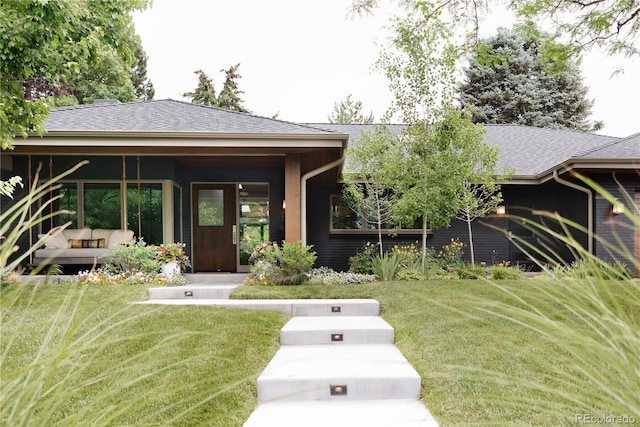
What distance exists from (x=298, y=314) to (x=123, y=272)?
11.1ft

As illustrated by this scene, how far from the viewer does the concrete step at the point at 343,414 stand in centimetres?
298

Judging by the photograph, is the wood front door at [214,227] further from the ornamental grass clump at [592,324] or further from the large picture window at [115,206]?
the ornamental grass clump at [592,324]

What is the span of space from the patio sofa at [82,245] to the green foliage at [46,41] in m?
2.79

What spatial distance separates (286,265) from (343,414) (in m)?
4.19

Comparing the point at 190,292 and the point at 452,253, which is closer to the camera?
the point at 190,292

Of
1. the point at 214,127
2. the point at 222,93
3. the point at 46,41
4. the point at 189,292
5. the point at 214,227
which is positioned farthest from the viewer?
the point at 222,93

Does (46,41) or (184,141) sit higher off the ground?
(46,41)

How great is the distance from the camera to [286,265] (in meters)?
7.27

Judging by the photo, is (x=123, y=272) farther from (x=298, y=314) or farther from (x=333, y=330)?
(x=333, y=330)

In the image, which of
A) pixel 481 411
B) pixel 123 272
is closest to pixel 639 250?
pixel 481 411

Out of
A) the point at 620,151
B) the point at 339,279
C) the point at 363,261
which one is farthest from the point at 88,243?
the point at 620,151

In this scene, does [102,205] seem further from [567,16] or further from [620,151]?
[620,151]

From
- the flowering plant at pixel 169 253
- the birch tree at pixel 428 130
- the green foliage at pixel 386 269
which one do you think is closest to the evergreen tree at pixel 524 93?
the birch tree at pixel 428 130

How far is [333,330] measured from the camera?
4.81 m
